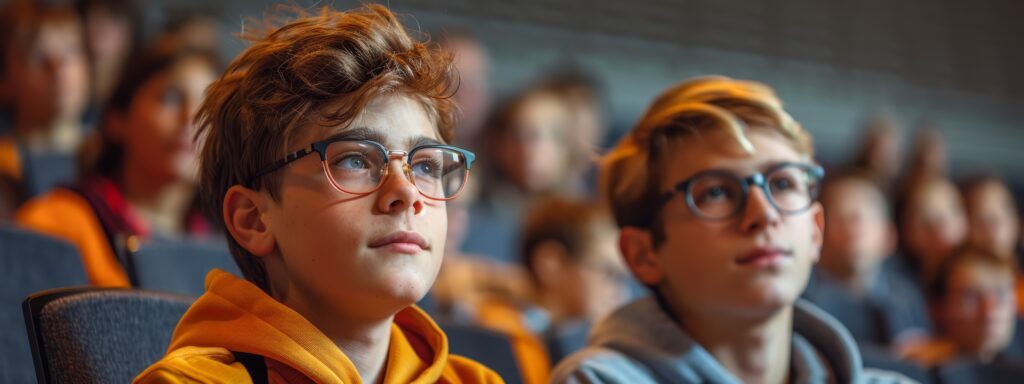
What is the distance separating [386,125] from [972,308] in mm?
2670

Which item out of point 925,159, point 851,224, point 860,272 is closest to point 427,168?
point 851,224

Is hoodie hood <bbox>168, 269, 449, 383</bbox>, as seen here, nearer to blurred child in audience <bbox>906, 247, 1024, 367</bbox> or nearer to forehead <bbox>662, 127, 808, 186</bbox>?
forehead <bbox>662, 127, 808, 186</bbox>

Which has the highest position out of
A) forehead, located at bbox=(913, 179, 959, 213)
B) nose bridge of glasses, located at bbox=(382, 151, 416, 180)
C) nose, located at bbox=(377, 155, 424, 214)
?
nose bridge of glasses, located at bbox=(382, 151, 416, 180)

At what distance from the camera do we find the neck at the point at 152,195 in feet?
8.45

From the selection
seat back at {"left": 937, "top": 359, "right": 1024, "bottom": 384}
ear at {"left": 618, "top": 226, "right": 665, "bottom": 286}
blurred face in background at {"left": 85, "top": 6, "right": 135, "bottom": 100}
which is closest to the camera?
ear at {"left": 618, "top": 226, "right": 665, "bottom": 286}

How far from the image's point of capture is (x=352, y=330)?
1211mm

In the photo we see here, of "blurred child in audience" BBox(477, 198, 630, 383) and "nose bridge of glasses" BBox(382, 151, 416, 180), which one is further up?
"nose bridge of glasses" BBox(382, 151, 416, 180)

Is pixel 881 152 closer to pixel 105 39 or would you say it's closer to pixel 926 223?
pixel 926 223

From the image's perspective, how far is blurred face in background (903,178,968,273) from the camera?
14.7 feet

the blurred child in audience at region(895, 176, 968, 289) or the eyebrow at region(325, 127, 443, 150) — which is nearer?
the eyebrow at region(325, 127, 443, 150)

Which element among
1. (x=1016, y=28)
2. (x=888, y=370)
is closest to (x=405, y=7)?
(x=888, y=370)

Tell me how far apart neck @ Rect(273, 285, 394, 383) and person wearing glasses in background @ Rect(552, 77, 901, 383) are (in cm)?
40

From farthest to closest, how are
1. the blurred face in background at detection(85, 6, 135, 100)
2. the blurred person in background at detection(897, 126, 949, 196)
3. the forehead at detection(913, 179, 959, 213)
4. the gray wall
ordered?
1. the gray wall
2. the blurred person in background at detection(897, 126, 949, 196)
3. the forehead at detection(913, 179, 959, 213)
4. the blurred face in background at detection(85, 6, 135, 100)

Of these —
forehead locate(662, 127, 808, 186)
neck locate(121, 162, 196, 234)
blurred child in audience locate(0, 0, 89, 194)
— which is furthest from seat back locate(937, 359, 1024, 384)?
blurred child in audience locate(0, 0, 89, 194)
